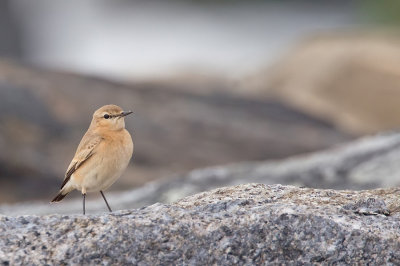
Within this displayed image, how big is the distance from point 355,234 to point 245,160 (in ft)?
37.6

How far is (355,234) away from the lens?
18.4 ft

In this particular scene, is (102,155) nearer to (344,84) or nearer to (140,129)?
(140,129)

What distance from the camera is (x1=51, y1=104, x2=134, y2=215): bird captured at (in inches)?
310

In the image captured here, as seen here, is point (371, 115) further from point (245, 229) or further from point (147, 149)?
point (245, 229)

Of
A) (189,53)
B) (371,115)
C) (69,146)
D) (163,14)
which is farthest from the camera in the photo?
(163,14)

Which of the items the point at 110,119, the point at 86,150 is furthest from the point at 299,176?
the point at 86,150

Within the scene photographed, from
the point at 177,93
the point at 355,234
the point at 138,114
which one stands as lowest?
the point at 355,234

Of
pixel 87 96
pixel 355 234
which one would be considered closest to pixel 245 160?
pixel 87 96

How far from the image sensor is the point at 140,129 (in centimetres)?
1703

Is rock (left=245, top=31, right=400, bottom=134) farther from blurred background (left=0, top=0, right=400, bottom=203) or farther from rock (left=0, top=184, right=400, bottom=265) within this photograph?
rock (left=0, top=184, right=400, bottom=265)

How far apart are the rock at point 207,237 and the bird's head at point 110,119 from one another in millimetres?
2454

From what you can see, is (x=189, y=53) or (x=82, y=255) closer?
(x=82, y=255)

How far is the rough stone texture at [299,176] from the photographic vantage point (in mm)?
10648

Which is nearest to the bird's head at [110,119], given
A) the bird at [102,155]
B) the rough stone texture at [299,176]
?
the bird at [102,155]
